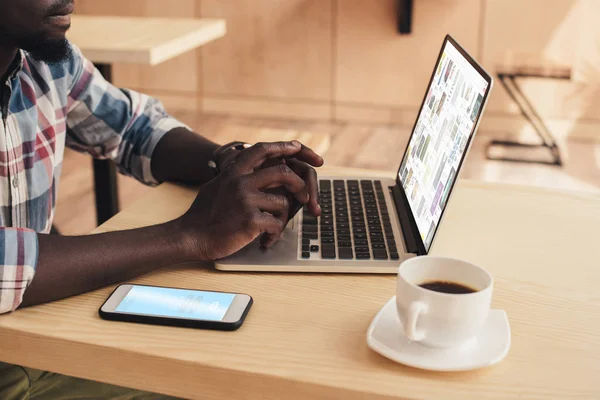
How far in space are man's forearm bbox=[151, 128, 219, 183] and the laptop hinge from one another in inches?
11.8

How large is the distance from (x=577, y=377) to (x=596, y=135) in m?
3.27

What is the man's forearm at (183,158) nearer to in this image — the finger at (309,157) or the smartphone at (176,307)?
the finger at (309,157)

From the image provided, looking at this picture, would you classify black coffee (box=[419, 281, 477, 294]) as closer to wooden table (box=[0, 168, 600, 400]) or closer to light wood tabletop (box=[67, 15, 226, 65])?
wooden table (box=[0, 168, 600, 400])

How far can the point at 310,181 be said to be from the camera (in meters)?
1.04

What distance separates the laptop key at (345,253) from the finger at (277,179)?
0.10m

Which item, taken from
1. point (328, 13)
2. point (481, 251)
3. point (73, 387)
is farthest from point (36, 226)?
point (328, 13)

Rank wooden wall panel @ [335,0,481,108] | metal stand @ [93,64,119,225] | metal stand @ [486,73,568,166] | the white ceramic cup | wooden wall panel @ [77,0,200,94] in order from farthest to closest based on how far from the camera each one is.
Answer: wooden wall panel @ [77,0,200,94]
wooden wall panel @ [335,0,481,108]
metal stand @ [486,73,568,166]
metal stand @ [93,64,119,225]
the white ceramic cup

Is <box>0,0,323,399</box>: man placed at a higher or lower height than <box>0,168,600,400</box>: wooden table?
higher

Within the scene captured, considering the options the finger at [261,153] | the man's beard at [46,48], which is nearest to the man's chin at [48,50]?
the man's beard at [46,48]

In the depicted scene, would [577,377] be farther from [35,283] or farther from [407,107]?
[407,107]

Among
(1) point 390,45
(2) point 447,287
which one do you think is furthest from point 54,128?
(1) point 390,45

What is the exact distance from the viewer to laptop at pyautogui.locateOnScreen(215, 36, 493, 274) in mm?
894

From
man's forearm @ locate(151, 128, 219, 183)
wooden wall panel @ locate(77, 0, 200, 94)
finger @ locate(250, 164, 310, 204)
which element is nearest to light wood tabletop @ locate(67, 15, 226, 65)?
man's forearm @ locate(151, 128, 219, 183)

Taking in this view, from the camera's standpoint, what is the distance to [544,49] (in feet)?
12.0
